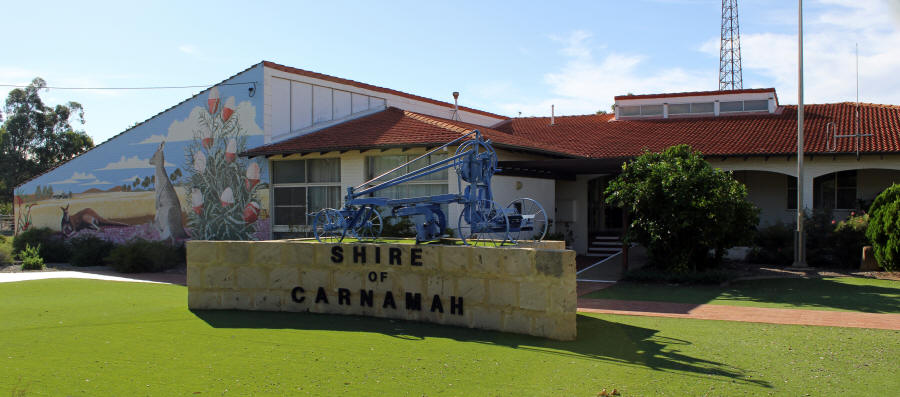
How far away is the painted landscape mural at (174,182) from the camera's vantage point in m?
20.7

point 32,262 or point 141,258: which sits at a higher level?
point 141,258

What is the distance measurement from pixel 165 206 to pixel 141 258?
12.1ft

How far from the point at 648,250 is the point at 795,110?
12.5 m

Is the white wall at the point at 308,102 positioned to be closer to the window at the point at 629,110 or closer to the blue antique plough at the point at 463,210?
the window at the point at 629,110

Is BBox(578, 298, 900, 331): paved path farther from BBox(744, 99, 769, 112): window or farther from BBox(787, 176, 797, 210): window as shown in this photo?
BBox(744, 99, 769, 112): window

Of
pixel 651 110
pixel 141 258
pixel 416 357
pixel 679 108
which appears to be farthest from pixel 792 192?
pixel 141 258

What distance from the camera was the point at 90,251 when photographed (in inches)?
847

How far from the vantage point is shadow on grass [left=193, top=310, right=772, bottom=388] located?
276 inches

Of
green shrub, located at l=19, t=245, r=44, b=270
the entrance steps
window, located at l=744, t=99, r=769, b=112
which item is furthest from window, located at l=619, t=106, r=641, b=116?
green shrub, located at l=19, t=245, r=44, b=270

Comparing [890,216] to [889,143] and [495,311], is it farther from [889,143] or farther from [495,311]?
[495,311]

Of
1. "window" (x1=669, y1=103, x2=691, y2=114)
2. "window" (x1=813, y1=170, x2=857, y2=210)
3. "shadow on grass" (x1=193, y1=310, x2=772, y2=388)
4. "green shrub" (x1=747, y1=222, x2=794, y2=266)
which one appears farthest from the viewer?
"window" (x1=669, y1=103, x2=691, y2=114)

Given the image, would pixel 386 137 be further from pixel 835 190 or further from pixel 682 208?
pixel 835 190

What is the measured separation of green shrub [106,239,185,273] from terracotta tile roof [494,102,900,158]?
12.4 meters

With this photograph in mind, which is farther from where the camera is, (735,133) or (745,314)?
(735,133)
